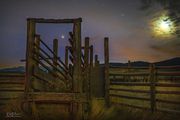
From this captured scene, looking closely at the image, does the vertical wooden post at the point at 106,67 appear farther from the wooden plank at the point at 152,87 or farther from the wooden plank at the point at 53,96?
the wooden plank at the point at 53,96

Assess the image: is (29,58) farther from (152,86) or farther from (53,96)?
(152,86)

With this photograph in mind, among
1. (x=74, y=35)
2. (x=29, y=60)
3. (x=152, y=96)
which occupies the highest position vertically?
(x=74, y=35)

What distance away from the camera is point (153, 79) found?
34.7 ft

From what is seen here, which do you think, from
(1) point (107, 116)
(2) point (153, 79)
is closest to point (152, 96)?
(2) point (153, 79)

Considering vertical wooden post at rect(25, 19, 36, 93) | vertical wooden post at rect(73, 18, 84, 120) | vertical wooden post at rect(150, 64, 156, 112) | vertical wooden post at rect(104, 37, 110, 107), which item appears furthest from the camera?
vertical wooden post at rect(104, 37, 110, 107)

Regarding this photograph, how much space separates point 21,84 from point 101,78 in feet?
13.2

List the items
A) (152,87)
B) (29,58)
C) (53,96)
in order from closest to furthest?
(29,58) < (53,96) < (152,87)

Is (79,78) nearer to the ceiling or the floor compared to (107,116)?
nearer to the ceiling

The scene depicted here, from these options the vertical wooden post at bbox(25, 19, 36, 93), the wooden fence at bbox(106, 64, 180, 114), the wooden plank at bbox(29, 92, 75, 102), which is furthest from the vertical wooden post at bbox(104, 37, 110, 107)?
the vertical wooden post at bbox(25, 19, 36, 93)

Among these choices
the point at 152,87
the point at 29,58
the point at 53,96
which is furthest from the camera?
the point at 152,87

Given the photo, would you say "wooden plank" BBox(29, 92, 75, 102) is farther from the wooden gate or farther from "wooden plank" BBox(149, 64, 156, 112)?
"wooden plank" BBox(149, 64, 156, 112)

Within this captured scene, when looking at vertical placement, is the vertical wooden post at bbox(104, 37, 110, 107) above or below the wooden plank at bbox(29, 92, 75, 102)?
above

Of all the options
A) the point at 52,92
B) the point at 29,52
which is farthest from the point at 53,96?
the point at 29,52

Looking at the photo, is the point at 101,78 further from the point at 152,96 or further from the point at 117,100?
the point at 152,96
